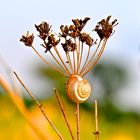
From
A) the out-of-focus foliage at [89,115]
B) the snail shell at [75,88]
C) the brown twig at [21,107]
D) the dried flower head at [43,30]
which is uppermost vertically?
the out-of-focus foliage at [89,115]

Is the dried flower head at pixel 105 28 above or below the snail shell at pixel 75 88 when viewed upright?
above

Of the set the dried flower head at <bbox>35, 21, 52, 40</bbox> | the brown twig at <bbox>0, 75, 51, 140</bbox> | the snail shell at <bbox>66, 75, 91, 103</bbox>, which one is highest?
the dried flower head at <bbox>35, 21, 52, 40</bbox>

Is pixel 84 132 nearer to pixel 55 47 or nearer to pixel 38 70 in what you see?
pixel 38 70

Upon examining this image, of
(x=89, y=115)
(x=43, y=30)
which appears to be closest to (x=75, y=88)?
(x=43, y=30)

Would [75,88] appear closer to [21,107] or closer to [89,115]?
[21,107]

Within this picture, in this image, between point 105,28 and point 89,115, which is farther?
point 89,115

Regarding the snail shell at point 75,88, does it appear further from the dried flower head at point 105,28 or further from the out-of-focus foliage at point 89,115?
the out-of-focus foliage at point 89,115

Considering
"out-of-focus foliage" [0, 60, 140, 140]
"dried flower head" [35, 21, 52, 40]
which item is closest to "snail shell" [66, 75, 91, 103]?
"dried flower head" [35, 21, 52, 40]

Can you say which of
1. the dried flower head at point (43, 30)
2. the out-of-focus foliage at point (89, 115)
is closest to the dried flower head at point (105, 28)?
the dried flower head at point (43, 30)

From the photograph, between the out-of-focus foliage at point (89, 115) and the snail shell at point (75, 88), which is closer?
the snail shell at point (75, 88)

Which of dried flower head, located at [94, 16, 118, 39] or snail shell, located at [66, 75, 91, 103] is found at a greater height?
dried flower head, located at [94, 16, 118, 39]

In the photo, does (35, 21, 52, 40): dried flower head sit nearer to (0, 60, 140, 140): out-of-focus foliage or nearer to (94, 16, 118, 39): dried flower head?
(94, 16, 118, 39): dried flower head
